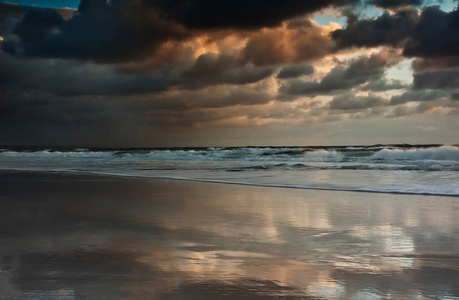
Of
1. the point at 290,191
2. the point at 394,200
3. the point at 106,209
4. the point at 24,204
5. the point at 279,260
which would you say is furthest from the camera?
the point at 290,191

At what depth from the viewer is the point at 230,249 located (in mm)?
4441

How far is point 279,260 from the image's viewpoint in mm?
3986

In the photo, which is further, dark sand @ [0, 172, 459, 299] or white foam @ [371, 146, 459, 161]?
white foam @ [371, 146, 459, 161]

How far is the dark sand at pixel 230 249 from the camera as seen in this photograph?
3.17 m

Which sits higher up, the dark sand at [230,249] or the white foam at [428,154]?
the white foam at [428,154]

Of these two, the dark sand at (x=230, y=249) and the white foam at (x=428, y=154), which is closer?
the dark sand at (x=230, y=249)

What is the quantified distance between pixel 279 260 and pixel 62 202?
554cm

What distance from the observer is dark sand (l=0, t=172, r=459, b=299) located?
125 inches

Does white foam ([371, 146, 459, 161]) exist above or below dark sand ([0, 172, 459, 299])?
above

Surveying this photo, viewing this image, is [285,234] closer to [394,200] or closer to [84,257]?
[84,257]

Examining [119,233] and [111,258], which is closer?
[111,258]

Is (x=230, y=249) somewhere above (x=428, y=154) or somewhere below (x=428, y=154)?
below

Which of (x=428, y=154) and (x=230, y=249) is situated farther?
(x=428, y=154)

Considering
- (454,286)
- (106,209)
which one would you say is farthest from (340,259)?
(106,209)
